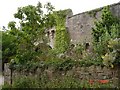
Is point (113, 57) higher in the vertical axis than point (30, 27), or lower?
lower

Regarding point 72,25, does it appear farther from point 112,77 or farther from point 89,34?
point 112,77

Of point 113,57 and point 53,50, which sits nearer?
point 113,57

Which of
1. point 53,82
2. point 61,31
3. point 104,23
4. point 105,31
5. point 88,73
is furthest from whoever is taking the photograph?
point 61,31

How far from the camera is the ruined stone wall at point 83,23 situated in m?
20.5

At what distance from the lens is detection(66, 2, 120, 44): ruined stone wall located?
20478mm

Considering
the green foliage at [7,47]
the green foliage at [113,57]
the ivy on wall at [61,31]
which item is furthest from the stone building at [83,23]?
the green foliage at [113,57]

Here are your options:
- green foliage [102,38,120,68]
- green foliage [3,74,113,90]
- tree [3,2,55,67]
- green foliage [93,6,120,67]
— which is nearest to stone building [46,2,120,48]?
green foliage [93,6,120,67]

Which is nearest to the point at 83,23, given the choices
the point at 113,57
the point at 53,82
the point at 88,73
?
the point at 53,82

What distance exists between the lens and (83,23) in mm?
22188

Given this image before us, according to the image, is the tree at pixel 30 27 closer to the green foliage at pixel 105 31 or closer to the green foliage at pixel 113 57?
the green foliage at pixel 105 31

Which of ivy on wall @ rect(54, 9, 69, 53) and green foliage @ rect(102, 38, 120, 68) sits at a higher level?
ivy on wall @ rect(54, 9, 69, 53)

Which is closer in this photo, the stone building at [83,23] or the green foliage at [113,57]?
the green foliage at [113,57]

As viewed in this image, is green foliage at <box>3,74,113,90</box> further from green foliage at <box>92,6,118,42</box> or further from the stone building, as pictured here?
the stone building

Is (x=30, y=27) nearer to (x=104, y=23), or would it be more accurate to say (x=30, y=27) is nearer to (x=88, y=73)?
(x=104, y=23)
